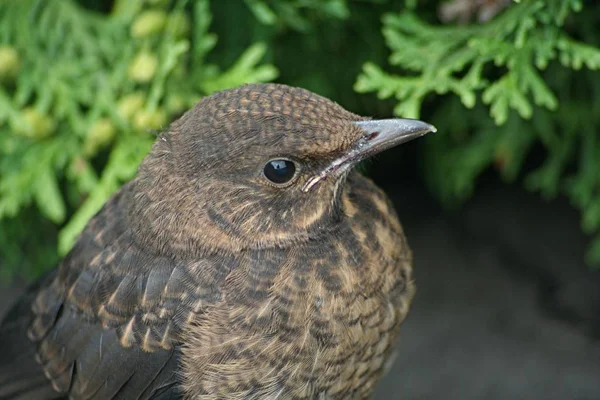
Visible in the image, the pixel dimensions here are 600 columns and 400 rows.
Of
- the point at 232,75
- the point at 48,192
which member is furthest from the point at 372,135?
the point at 48,192

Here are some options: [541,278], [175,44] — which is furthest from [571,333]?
[175,44]

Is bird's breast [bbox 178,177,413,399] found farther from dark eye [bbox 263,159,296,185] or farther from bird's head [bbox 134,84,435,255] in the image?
dark eye [bbox 263,159,296,185]

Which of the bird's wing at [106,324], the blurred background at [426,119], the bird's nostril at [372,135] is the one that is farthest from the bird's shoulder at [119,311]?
the blurred background at [426,119]


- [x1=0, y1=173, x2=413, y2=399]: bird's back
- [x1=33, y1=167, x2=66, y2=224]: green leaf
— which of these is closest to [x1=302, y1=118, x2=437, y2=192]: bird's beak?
[x1=0, y1=173, x2=413, y2=399]: bird's back

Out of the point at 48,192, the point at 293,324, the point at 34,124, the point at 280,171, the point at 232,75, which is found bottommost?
the point at 48,192

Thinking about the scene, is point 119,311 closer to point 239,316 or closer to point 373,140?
point 239,316

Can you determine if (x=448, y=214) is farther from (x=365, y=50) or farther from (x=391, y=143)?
(x=391, y=143)

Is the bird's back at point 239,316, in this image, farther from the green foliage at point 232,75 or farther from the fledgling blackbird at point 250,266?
the green foliage at point 232,75
